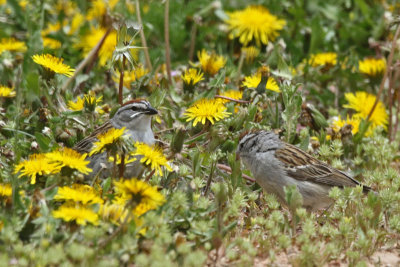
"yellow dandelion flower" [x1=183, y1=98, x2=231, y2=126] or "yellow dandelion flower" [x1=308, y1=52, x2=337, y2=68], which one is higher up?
"yellow dandelion flower" [x1=183, y1=98, x2=231, y2=126]

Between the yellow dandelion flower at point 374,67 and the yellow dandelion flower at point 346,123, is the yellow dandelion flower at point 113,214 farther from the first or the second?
the yellow dandelion flower at point 374,67

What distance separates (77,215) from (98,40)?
4.02 m

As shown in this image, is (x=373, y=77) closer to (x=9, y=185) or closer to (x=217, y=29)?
(x=217, y=29)

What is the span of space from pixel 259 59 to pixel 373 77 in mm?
1192

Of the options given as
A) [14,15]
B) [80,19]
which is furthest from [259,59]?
[14,15]

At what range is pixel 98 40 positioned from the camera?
7.70 metres

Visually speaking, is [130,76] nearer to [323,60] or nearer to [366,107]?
[323,60]

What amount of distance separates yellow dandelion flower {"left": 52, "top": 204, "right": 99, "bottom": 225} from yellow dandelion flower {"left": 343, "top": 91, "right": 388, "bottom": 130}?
3.75m

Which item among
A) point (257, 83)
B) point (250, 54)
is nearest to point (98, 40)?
point (250, 54)

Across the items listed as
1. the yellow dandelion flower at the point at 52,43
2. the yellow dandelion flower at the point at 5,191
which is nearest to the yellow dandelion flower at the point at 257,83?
the yellow dandelion flower at the point at 5,191

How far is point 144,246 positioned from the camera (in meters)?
4.00

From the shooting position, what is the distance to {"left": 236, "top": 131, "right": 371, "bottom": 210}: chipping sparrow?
215 inches

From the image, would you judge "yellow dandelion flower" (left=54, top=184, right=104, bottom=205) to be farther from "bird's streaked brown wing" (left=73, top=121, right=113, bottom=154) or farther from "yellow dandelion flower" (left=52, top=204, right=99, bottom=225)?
"bird's streaked brown wing" (left=73, top=121, right=113, bottom=154)

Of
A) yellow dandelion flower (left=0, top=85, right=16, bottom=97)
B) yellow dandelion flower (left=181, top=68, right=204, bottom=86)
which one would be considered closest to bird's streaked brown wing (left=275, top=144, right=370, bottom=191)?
yellow dandelion flower (left=181, top=68, right=204, bottom=86)
